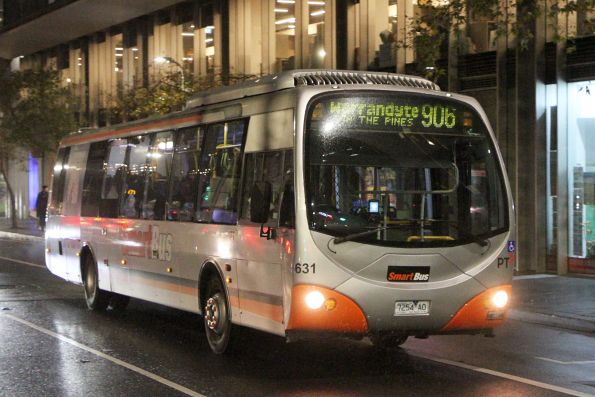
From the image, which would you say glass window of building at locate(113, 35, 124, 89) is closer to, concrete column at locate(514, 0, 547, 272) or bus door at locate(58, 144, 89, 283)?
concrete column at locate(514, 0, 547, 272)

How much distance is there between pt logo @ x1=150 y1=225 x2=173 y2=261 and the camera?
11758 millimetres

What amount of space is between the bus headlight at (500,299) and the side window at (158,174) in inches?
186

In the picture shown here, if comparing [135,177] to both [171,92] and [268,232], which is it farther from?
[171,92]

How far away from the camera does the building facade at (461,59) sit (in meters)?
19.4

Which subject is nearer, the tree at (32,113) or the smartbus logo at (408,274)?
the smartbus logo at (408,274)

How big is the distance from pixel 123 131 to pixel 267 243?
5.32 metres

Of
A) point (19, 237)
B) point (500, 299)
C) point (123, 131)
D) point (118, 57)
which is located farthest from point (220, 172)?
point (118, 57)

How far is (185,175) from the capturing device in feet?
37.5

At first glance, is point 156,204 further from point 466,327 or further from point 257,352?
point 466,327

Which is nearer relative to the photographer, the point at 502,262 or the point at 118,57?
the point at 502,262

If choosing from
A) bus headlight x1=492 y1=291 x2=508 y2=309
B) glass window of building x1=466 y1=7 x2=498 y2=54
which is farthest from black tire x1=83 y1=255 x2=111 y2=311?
glass window of building x1=466 y1=7 x2=498 y2=54

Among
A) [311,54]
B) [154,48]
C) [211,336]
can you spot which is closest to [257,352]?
[211,336]

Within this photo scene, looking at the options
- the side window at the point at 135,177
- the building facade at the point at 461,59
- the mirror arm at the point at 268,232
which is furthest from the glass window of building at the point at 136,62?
the mirror arm at the point at 268,232

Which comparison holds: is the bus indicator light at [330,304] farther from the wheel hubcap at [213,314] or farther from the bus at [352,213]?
the wheel hubcap at [213,314]
